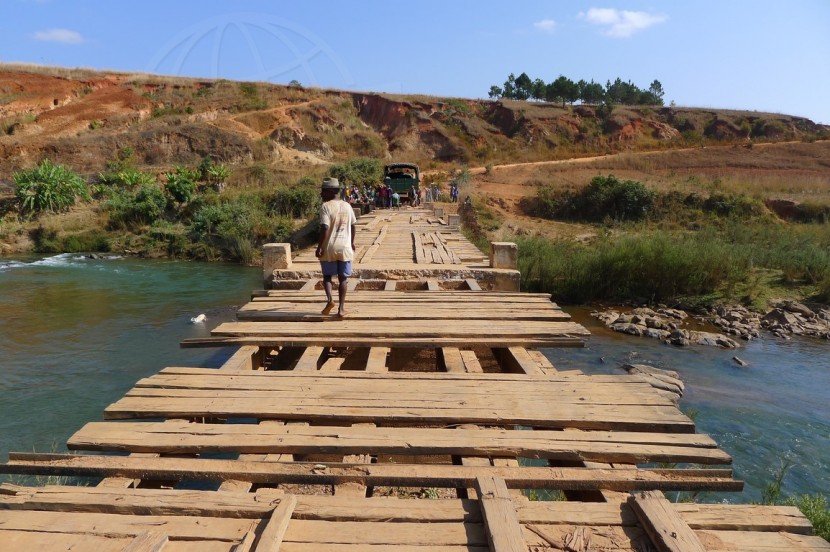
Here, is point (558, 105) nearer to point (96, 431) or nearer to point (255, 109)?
point (255, 109)

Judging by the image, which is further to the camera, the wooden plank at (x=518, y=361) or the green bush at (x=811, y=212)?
the green bush at (x=811, y=212)

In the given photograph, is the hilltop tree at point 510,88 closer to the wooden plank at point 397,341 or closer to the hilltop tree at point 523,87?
the hilltop tree at point 523,87

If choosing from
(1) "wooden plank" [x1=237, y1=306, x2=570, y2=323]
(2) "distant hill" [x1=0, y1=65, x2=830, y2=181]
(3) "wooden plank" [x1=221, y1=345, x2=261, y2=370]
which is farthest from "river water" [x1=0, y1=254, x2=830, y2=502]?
(2) "distant hill" [x1=0, y1=65, x2=830, y2=181]

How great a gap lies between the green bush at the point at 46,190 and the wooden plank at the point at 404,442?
98.6 feet

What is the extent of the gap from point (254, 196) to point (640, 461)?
27.0m

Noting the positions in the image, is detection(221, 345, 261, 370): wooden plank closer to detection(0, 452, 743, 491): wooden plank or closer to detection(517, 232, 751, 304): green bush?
detection(0, 452, 743, 491): wooden plank

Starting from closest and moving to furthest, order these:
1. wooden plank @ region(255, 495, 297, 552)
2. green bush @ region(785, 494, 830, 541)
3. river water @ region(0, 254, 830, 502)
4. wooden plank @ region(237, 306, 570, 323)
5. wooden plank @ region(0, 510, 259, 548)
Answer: wooden plank @ region(255, 495, 297, 552), wooden plank @ region(0, 510, 259, 548), green bush @ region(785, 494, 830, 541), wooden plank @ region(237, 306, 570, 323), river water @ region(0, 254, 830, 502)

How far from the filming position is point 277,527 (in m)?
2.16

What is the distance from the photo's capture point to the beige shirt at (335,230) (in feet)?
17.4

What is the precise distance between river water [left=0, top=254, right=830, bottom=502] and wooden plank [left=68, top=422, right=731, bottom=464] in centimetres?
402

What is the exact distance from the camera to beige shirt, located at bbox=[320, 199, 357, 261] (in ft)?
17.4

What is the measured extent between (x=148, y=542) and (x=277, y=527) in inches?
19.6

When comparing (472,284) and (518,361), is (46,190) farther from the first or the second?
(518,361)

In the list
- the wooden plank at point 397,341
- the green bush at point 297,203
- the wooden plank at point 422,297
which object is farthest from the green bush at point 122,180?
the wooden plank at point 397,341
